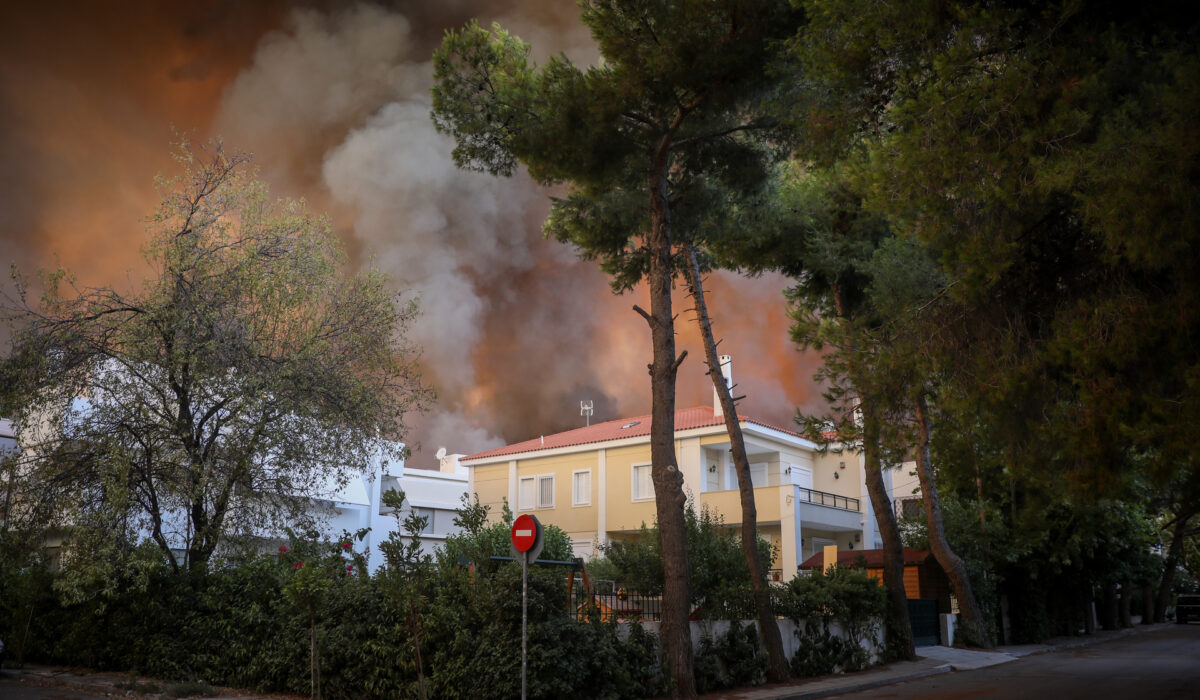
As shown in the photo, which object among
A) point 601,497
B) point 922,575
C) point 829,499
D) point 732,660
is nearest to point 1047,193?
point 732,660

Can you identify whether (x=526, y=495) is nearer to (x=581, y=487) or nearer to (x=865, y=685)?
(x=581, y=487)

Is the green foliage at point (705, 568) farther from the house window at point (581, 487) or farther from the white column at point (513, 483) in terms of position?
the white column at point (513, 483)

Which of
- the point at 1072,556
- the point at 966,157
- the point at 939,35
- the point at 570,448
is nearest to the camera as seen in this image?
the point at 966,157

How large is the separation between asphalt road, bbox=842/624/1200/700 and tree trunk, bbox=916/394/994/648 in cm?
156

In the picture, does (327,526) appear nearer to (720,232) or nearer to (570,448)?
(720,232)

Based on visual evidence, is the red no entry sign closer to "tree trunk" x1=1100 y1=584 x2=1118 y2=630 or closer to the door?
the door

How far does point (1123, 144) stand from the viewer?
8.16 m

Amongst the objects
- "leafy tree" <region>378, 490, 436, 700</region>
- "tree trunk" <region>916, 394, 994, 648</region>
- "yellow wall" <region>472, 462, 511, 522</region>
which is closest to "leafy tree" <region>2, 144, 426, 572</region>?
"leafy tree" <region>378, 490, 436, 700</region>

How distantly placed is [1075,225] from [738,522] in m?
22.1

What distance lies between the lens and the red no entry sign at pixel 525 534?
1097cm

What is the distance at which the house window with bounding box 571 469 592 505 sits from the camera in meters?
35.9

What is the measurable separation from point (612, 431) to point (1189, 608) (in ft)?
108

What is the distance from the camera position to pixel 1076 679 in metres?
16.6

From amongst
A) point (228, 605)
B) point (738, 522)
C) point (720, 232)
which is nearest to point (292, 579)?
point (228, 605)
